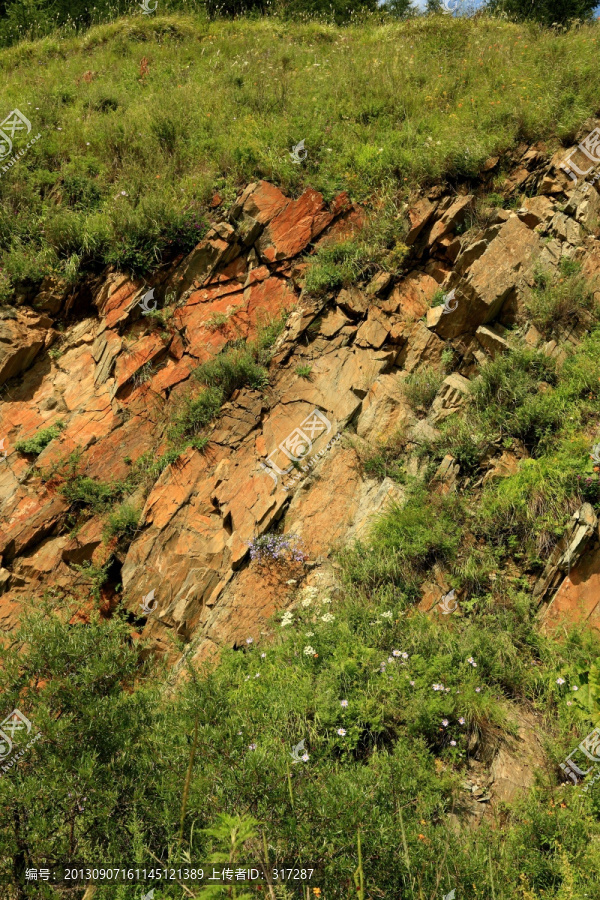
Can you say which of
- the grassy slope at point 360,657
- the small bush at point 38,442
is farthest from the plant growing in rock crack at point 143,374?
the grassy slope at point 360,657

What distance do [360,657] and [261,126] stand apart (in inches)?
355

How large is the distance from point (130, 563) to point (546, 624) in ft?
14.4

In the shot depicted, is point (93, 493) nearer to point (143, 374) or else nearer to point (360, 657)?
point (143, 374)

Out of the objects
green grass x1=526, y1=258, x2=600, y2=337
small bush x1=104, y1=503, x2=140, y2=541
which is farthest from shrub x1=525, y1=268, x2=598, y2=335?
small bush x1=104, y1=503, x2=140, y2=541

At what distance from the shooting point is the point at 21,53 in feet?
47.6

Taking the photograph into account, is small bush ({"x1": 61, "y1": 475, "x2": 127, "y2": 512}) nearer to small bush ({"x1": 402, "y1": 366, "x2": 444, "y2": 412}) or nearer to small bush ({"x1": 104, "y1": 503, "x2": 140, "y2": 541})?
small bush ({"x1": 104, "y1": 503, "x2": 140, "y2": 541})

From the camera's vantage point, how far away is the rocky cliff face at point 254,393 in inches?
236

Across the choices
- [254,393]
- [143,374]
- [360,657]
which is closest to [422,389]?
[254,393]

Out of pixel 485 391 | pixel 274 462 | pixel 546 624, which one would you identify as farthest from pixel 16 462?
pixel 546 624

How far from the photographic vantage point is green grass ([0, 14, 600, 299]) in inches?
327

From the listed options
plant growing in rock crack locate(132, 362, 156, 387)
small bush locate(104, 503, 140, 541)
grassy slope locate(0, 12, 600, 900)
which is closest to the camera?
grassy slope locate(0, 12, 600, 900)

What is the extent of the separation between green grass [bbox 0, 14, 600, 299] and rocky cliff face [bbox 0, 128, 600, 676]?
0.47 m

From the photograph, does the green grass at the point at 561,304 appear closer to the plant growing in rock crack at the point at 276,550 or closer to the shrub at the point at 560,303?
the shrub at the point at 560,303

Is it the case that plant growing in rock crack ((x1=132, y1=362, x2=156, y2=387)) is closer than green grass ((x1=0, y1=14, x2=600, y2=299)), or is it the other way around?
plant growing in rock crack ((x1=132, y1=362, x2=156, y2=387))
